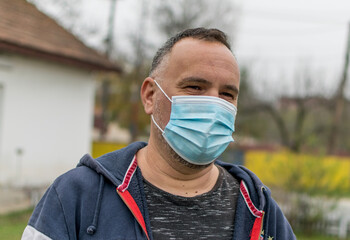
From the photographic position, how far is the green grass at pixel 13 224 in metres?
6.98

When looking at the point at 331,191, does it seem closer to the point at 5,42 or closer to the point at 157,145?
the point at 5,42

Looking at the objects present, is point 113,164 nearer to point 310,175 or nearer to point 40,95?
point 310,175

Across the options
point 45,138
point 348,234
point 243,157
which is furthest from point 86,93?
point 243,157

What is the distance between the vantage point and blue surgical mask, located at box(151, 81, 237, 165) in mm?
1934

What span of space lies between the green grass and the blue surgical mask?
549 centimetres

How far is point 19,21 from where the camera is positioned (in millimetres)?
11008

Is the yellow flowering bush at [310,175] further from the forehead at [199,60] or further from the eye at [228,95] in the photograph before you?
the forehead at [199,60]

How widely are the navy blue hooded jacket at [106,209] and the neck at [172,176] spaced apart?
2.3 inches

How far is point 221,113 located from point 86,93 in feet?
37.7

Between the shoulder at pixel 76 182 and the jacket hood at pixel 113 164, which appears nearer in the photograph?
the shoulder at pixel 76 182

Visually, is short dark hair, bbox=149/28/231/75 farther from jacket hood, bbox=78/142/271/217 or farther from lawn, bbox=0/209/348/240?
lawn, bbox=0/209/348/240

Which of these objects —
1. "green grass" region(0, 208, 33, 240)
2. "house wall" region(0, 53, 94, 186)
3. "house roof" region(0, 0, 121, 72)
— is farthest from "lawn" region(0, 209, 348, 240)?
"house roof" region(0, 0, 121, 72)

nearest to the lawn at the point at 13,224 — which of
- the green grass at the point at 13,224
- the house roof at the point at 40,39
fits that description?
the green grass at the point at 13,224

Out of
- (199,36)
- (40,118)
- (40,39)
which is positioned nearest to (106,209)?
(199,36)
